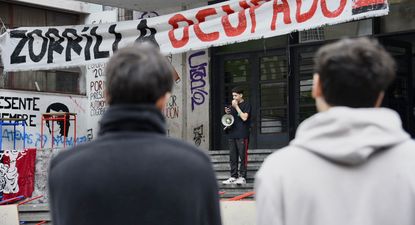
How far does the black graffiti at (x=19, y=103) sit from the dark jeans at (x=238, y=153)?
7.81m

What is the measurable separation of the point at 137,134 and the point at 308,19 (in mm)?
9060

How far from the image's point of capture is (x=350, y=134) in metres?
2.47

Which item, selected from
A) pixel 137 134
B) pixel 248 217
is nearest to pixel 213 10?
pixel 248 217

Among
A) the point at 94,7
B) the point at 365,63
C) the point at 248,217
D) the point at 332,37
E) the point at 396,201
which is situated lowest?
the point at 248,217

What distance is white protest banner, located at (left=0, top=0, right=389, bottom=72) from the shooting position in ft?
37.1

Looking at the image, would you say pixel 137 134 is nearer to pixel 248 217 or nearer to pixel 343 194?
pixel 343 194

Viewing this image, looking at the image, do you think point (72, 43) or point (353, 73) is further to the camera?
point (72, 43)

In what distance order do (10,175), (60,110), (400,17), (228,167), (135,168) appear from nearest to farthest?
(135,168) < (400,17) < (228,167) < (10,175) < (60,110)

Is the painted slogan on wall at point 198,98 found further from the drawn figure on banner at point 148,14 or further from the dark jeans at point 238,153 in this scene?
the dark jeans at point 238,153

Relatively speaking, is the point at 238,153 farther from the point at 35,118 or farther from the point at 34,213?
the point at 35,118

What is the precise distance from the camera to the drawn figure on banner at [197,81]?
51.8 ft

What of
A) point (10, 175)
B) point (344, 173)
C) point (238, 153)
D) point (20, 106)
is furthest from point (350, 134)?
point (20, 106)

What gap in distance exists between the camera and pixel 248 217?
32.0 ft

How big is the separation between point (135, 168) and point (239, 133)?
10020 mm
